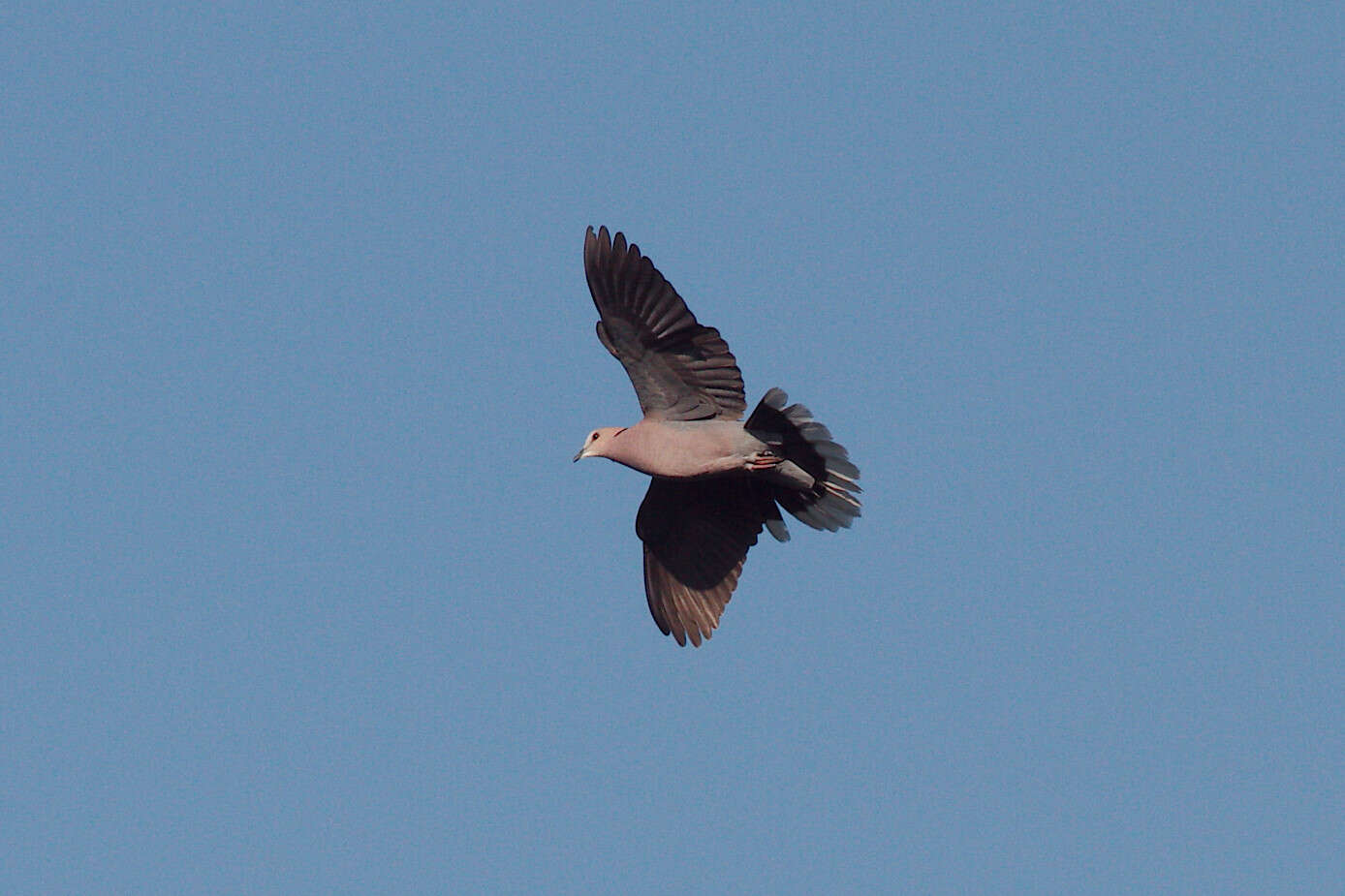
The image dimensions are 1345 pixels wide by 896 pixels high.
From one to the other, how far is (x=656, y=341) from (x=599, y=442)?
984 mm

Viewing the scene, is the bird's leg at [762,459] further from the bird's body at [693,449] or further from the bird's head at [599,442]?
the bird's head at [599,442]

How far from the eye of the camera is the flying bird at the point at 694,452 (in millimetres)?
12031

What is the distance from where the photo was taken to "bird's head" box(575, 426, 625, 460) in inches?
503

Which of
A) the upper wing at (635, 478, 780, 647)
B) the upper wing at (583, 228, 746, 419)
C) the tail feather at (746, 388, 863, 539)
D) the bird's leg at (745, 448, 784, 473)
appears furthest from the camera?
the upper wing at (635, 478, 780, 647)

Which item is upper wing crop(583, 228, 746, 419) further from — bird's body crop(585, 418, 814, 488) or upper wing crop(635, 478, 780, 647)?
upper wing crop(635, 478, 780, 647)

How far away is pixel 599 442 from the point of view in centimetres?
1283

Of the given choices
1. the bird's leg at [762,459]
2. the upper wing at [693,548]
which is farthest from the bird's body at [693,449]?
the upper wing at [693,548]

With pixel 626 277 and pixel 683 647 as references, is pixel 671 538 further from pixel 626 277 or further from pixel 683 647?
pixel 626 277

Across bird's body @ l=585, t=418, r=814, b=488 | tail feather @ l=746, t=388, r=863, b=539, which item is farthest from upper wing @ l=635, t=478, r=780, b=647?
bird's body @ l=585, t=418, r=814, b=488

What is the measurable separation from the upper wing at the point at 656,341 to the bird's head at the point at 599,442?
26 centimetres

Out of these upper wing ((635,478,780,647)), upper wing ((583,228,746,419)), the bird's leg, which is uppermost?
upper wing ((583,228,746,419))

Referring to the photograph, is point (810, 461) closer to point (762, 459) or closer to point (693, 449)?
point (762, 459)

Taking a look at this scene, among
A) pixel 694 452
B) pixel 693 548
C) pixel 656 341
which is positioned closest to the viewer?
pixel 656 341

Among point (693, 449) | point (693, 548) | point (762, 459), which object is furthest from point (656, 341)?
point (693, 548)
